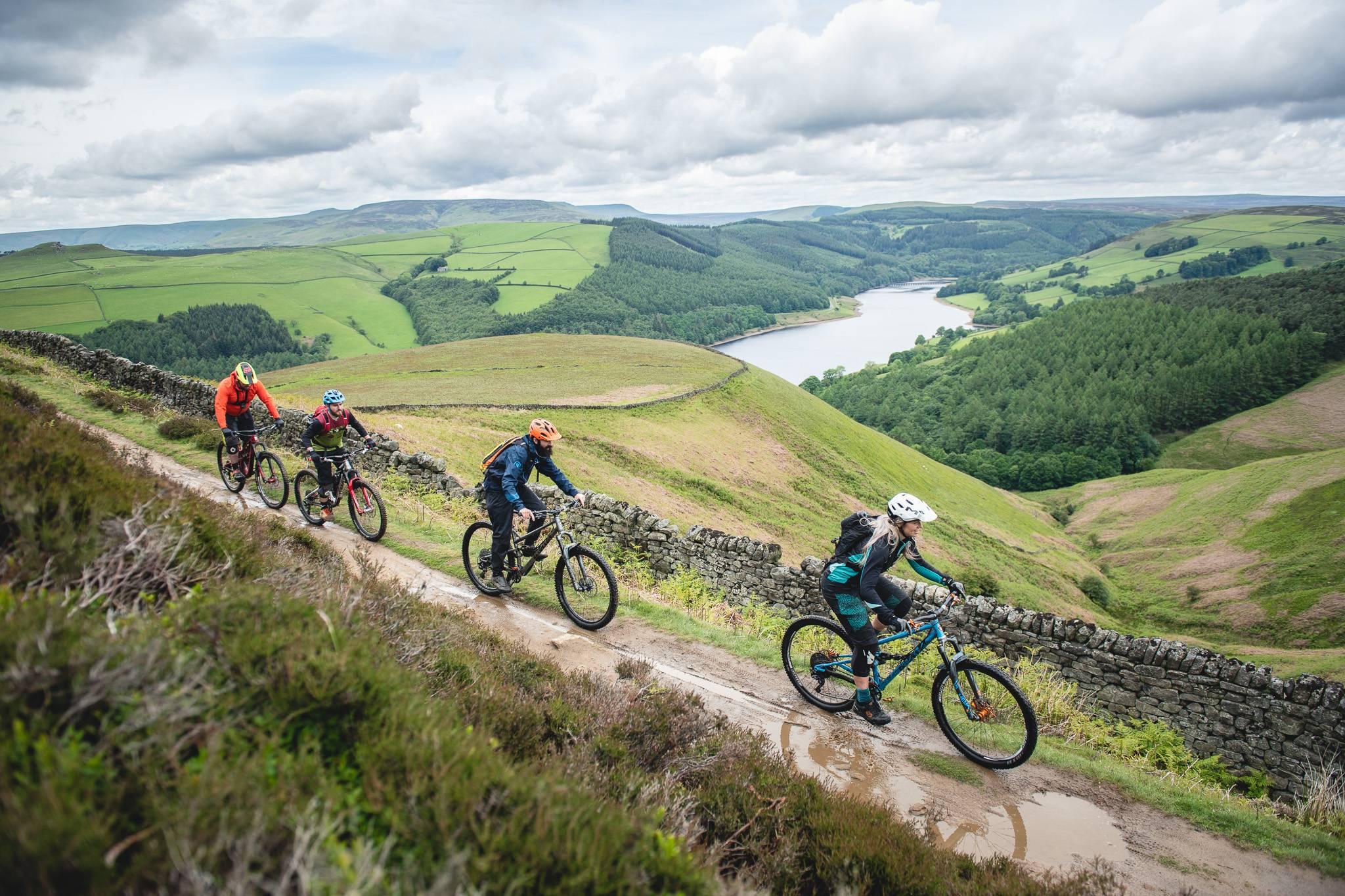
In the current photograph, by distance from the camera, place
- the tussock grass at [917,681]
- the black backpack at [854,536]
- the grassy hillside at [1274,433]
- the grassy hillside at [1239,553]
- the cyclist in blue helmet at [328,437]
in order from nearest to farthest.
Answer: the tussock grass at [917,681] → the black backpack at [854,536] → the cyclist in blue helmet at [328,437] → the grassy hillside at [1239,553] → the grassy hillside at [1274,433]

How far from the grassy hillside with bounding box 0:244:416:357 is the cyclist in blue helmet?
13433 cm

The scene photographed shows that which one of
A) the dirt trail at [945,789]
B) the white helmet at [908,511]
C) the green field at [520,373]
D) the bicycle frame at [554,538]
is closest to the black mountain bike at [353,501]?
the dirt trail at [945,789]

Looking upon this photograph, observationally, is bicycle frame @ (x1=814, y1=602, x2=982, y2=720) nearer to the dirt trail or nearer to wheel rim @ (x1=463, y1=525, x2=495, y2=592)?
the dirt trail

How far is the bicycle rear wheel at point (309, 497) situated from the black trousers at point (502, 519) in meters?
4.17

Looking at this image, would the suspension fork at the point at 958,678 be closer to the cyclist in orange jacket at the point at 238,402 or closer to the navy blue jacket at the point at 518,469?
the navy blue jacket at the point at 518,469

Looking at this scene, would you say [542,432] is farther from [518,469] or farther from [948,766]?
[948,766]

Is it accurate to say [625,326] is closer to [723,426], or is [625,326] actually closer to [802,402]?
[802,402]

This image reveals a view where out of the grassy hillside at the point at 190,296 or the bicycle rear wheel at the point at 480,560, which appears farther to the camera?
the grassy hillside at the point at 190,296

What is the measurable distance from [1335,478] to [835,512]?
39.3 meters

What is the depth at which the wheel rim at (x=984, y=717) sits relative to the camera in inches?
258

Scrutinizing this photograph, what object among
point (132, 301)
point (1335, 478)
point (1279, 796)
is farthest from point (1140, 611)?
point (132, 301)

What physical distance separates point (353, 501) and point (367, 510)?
283 millimetres

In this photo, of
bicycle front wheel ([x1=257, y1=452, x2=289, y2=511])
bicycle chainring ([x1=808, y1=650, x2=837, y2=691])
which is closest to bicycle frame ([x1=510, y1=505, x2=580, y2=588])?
bicycle chainring ([x1=808, y1=650, x2=837, y2=691])

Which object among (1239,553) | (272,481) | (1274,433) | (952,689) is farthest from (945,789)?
(1274,433)
